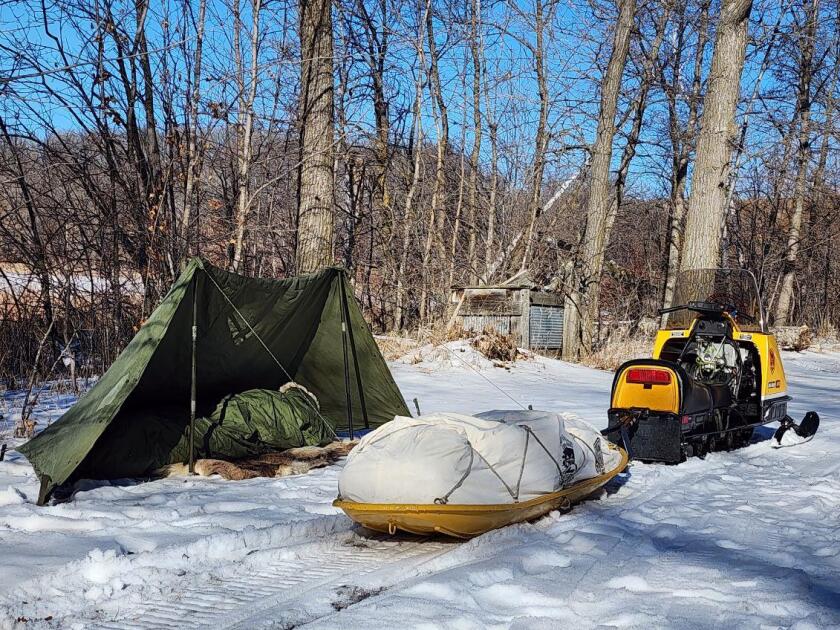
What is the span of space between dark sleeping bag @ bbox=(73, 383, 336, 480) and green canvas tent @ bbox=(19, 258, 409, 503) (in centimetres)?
1

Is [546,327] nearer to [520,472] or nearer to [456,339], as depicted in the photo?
[456,339]

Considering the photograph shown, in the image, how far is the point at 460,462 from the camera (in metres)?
4.61

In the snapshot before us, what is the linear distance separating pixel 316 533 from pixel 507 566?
1.37 metres

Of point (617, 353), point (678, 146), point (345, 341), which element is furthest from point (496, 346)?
point (678, 146)

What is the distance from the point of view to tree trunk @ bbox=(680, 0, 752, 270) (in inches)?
460

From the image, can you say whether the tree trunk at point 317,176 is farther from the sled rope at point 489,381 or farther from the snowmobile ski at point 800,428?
the snowmobile ski at point 800,428

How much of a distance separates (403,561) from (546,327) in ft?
44.7

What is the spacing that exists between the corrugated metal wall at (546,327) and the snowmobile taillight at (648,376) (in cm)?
950

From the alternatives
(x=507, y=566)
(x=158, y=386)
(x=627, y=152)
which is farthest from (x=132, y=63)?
(x=627, y=152)

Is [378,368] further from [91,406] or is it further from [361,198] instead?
[361,198]

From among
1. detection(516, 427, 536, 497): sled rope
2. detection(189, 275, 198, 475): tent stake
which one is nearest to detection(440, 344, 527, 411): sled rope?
detection(189, 275, 198, 475): tent stake

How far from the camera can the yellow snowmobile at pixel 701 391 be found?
24.3ft

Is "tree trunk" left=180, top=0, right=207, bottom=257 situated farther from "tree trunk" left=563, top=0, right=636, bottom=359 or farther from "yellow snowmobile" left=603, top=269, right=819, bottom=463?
"tree trunk" left=563, top=0, right=636, bottom=359

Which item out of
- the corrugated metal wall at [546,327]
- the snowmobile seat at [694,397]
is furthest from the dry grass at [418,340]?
the snowmobile seat at [694,397]
